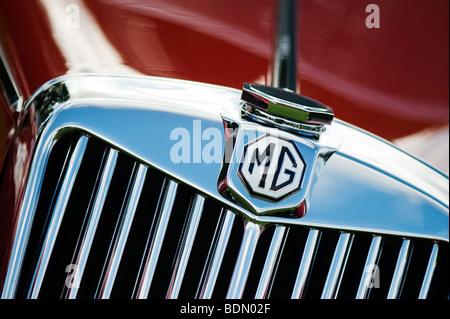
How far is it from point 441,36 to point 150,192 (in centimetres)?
76

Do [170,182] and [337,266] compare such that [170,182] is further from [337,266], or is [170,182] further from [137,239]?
[337,266]

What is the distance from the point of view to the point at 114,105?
0.78 m

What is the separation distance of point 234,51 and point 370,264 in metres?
0.44

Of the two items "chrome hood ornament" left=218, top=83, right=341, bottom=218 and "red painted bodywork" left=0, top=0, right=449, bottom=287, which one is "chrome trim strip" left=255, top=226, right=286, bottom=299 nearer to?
"chrome hood ornament" left=218, top=83, right=341, bottom=218

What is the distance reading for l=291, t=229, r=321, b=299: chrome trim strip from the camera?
824mm

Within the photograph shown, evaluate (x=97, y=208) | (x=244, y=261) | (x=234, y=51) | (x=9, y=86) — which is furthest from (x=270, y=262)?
(x=9, y=86)

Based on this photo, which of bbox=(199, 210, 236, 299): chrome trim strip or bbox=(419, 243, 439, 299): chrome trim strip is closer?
bbox=(199, 210, 236, 299): chrome trim strip

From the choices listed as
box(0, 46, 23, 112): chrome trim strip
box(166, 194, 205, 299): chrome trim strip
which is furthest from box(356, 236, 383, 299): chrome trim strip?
box(0, 46, 23, 112): chrome trim strip

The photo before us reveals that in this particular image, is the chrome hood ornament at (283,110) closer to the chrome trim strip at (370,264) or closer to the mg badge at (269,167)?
the mg badge at (269,167)

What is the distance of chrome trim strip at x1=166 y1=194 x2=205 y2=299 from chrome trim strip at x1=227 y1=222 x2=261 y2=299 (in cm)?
8

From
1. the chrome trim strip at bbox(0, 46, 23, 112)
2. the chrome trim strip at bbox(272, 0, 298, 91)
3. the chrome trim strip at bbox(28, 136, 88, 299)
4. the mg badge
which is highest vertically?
the chrome trim strip at bbox(272, 0, 298, 91)

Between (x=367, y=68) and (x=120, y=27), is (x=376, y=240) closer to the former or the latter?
(x=367, y=68)

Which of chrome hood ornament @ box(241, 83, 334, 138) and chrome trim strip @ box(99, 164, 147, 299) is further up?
chrome hood ornament @ box(241, 83, 334, 138)
